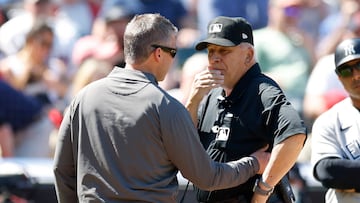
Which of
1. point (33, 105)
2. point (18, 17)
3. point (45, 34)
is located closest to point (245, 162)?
point (33, 105)

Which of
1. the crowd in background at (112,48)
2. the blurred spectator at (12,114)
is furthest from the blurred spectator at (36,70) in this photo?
A: the blurred spectator at (12,114)

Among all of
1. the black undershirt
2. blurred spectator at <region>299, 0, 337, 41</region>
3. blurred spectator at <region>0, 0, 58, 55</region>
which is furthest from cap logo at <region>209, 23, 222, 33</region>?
blurred spectator at <region>299, 0, 337, 41</region>

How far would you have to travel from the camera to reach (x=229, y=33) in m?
5.52

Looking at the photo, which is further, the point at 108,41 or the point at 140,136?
the point at 108,41

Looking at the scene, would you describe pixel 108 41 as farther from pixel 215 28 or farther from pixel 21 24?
pixel 215 28

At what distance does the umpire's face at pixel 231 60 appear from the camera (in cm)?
556

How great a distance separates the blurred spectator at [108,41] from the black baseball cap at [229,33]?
13.6ft

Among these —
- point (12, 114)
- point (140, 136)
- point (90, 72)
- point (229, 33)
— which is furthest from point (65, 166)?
point (90, 72)

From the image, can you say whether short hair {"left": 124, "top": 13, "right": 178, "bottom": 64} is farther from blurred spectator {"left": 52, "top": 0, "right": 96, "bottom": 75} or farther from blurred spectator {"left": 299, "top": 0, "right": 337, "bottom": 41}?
blurred spectator {"left": 299, "top": 0, "right": 337, "bottom": 41}

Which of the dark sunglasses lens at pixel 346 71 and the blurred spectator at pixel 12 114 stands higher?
the dark sunglasses lens at pixel 346 71

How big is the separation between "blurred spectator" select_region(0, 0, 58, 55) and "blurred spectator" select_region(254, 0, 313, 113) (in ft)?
7.78

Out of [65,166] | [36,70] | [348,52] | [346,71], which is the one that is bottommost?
[36,70]

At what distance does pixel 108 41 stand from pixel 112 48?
6.7 inches

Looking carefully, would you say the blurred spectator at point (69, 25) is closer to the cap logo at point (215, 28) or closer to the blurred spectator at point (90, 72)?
the blurred spectator at point (90, 72)
